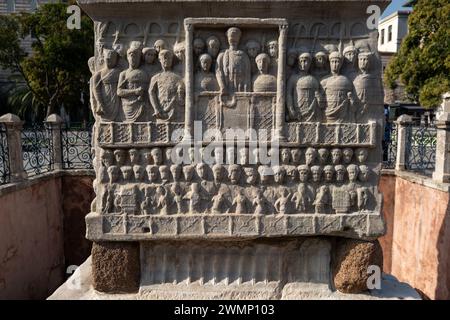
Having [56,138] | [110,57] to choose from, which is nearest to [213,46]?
[110,57]

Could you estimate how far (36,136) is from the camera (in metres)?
5.66

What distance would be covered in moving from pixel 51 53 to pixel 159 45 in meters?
14.7

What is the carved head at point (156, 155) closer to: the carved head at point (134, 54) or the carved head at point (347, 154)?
the carved head at point (134, 54)

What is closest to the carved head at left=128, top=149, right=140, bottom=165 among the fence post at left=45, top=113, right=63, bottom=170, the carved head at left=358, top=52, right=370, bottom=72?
the carved head at left=358, top=52, right=370, bottom=72

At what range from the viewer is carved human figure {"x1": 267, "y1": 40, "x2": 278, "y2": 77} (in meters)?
3.28

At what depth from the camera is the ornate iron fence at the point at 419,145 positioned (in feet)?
18.8

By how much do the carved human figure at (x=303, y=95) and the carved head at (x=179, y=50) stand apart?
1.04m

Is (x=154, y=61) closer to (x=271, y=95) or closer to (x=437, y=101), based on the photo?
(x=271, y=95)

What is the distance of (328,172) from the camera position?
3.37 metres

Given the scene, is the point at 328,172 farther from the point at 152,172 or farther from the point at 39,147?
the point at 39,147

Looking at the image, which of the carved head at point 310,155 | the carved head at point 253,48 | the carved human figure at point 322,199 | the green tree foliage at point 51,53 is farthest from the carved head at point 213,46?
the green tree foliage at point 51,53

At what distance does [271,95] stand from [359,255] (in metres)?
1.80

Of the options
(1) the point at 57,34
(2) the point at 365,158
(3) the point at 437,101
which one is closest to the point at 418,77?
(3) the point at 437,101

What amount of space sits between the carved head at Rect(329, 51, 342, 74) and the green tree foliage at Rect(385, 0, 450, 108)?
11.6m
